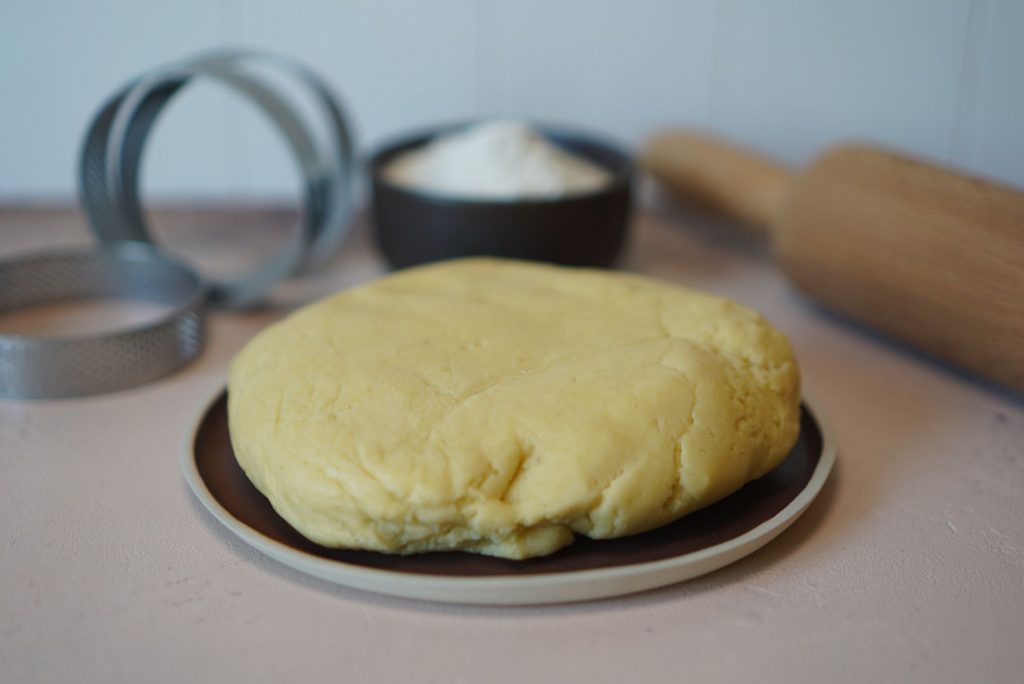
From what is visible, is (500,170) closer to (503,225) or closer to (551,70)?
(503,225)

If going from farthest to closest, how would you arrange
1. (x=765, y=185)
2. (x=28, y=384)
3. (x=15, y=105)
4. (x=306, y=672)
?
(x=15, y=105) → (x=765, y=185) → (x=28, y=384) → (x=306, y=672)

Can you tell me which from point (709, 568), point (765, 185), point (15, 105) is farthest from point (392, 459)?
point (15, 105)

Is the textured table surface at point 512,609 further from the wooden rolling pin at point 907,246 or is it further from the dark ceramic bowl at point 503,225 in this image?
the dark ceramic bowl at point 503,225

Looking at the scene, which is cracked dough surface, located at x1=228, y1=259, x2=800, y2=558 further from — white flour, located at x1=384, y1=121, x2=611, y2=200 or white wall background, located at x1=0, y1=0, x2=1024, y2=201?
white wall background, located at x1=0, y1=0, x2=1024, y2=201

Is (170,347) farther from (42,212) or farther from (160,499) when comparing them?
(42,212)

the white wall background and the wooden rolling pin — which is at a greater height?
the white wall background

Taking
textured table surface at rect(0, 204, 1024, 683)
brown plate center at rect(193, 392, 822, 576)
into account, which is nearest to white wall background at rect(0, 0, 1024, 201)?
textured table surface at rect(0, 204, 1024, 683)

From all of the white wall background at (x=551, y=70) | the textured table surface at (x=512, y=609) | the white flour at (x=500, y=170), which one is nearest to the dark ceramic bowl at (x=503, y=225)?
the white flour at (x=500, y=170)
